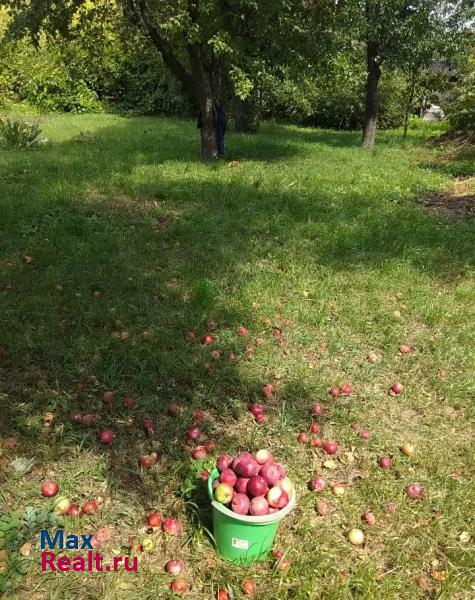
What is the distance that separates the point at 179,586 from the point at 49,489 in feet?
2.85

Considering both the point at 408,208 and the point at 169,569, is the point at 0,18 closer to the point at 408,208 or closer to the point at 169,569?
the point at 408,208

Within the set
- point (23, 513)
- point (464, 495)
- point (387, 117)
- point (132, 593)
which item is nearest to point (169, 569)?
point (132, 593)

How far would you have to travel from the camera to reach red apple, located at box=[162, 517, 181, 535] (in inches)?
97.4

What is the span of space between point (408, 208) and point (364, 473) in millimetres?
5516

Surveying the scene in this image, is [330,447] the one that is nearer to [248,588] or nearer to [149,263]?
[248,588]

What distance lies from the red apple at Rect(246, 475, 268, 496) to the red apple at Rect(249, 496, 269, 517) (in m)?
0.03

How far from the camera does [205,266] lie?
5188mm

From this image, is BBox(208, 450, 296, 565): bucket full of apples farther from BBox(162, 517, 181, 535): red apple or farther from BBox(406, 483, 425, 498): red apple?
BBox(406, 483, 425, 498): red apple

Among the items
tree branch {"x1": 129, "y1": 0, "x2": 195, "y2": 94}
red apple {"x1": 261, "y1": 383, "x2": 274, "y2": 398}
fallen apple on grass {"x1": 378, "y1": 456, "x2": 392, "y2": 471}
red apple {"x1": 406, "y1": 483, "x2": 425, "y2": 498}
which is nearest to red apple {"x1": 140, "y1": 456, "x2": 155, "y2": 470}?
red apple {"x1": 261, "y1": 383, "x2": 274, "y2": 398}

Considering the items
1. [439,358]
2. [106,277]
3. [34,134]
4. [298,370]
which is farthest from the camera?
[34,134]

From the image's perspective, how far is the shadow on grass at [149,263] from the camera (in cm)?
338

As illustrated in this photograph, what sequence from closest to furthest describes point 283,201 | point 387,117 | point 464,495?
1. point 464,495
2. point 283,201
3. point 387,117

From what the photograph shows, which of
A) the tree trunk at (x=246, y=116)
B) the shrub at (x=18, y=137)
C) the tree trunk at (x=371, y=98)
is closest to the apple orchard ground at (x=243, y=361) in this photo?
the shrub at (x=18, y=137)

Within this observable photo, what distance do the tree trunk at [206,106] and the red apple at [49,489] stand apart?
8871 millimetres
